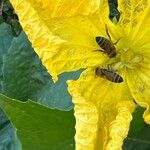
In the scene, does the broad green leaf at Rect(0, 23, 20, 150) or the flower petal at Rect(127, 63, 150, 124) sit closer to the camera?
the flower petal at Rect(127, 63, 150, 124)

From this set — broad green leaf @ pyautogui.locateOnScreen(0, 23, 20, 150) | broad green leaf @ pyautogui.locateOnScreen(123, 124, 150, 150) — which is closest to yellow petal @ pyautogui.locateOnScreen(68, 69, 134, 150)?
broad green leaf @ pyautogui.locateOnScreen(123, 124, 150, 150)

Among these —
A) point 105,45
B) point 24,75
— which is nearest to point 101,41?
point 105,45

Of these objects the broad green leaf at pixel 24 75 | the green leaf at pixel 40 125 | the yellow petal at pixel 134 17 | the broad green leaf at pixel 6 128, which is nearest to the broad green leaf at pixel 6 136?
the broad green leaf at pixel 6 128

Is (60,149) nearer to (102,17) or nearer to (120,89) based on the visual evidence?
(120,89)

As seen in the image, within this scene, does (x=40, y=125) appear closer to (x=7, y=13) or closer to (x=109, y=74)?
(x=109, y=74)

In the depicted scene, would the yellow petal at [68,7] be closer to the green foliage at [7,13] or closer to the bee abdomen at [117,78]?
the bee abdomen at [117,78]

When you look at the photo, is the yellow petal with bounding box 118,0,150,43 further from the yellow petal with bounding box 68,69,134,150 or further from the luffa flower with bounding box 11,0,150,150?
the yellow petal with bounding box 68,69,134,150

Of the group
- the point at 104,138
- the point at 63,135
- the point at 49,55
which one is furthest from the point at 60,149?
the point at 49,55
